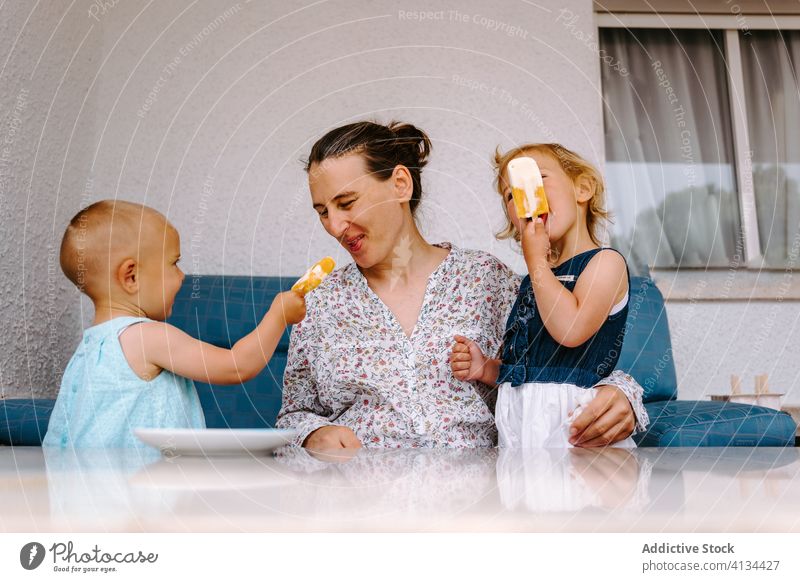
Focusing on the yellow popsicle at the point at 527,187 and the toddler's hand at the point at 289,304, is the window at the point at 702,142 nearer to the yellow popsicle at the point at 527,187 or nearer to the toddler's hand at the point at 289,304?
the yellow popsicle at the point at 527,187

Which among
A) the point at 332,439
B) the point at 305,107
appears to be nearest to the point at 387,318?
the point at 332,439

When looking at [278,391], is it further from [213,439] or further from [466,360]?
[213,439]

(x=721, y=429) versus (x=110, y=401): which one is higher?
(x=110, y=401)

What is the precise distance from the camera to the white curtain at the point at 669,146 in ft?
8.08

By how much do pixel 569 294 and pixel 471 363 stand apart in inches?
6.9

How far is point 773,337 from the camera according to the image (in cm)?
246

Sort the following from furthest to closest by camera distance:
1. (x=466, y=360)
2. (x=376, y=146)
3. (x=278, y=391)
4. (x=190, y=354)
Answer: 1. (x=278, y=391)
2. (x=376, y=146)
3. (x=466, y=360)
4. (x=190, y=354)

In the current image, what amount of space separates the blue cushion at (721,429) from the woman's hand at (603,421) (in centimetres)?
46

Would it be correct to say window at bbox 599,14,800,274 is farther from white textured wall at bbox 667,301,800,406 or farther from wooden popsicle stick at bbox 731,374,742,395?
wooden popsicle stick at bbox 731,374,742,395

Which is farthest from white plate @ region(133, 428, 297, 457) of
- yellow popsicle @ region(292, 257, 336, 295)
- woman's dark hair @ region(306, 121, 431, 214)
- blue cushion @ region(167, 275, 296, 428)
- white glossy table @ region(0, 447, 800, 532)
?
blue cushion @ region(167, 275, 296, 428)
